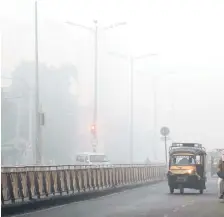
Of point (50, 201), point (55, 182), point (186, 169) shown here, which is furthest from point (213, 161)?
point (50, 201)

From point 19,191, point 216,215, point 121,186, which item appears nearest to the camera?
point 216,215

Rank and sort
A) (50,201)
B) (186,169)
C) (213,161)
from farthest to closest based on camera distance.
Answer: (213,161) → (186,169) → (50,201)

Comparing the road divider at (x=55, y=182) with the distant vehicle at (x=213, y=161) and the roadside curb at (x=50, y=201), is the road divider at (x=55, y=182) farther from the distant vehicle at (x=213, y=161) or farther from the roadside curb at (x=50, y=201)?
the distant vehicle at (x=213, y=161)

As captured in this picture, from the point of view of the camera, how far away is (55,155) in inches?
2773

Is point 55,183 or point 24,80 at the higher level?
point 24,80

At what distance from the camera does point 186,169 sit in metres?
30.5

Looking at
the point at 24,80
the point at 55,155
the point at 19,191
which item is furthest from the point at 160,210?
the point at 55,155

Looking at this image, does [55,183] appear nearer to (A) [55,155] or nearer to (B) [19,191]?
(B) [19,191]

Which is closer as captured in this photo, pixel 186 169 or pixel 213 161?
pixel 186 169

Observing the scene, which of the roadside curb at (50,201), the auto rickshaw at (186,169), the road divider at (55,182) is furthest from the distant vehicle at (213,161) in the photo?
the roadside curb at (50,201)

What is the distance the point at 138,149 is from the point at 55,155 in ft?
70.5

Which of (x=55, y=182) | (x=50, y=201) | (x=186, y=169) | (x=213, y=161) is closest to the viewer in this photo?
(x=50, y=201)

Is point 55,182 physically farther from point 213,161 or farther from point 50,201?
point 213,161

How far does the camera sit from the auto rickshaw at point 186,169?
30.3m
